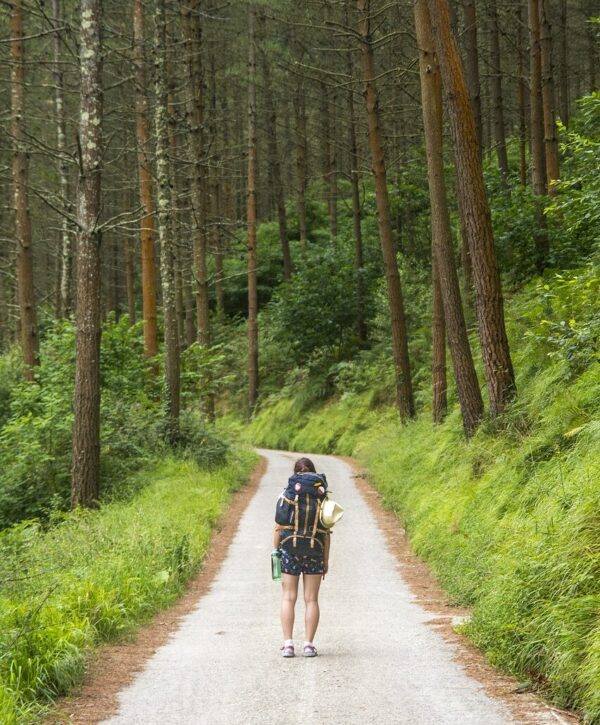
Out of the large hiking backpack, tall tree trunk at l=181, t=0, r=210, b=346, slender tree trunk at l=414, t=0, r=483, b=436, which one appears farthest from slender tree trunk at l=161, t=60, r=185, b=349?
the large hiking backpack

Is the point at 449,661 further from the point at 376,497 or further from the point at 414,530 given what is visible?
the point at 376,497

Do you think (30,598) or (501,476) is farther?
(501,476)

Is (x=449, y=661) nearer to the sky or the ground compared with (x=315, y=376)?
nearer to the ground

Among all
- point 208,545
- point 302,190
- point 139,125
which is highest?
point 302,190

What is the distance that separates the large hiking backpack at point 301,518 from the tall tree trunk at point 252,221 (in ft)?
76.2

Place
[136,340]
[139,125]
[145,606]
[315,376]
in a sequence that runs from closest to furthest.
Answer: [145,606] → [136,340] → [139,125] → [315,376]

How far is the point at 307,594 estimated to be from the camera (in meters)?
7.32

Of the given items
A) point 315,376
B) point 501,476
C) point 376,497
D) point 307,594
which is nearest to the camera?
point 307,594

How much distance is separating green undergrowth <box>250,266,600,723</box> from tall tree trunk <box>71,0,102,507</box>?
17.8ft

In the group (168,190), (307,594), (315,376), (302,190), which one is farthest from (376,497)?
(302,190)

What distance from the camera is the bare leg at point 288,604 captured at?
7.21 meters

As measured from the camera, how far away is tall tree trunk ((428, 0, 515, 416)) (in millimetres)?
12484

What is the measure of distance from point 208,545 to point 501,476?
4.82 meters

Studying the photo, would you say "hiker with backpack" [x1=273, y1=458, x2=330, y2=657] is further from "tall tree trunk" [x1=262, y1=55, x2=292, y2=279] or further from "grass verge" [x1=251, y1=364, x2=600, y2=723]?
"tall tree trunk" [x1=262, y1=55, x2=292, y2=279]
